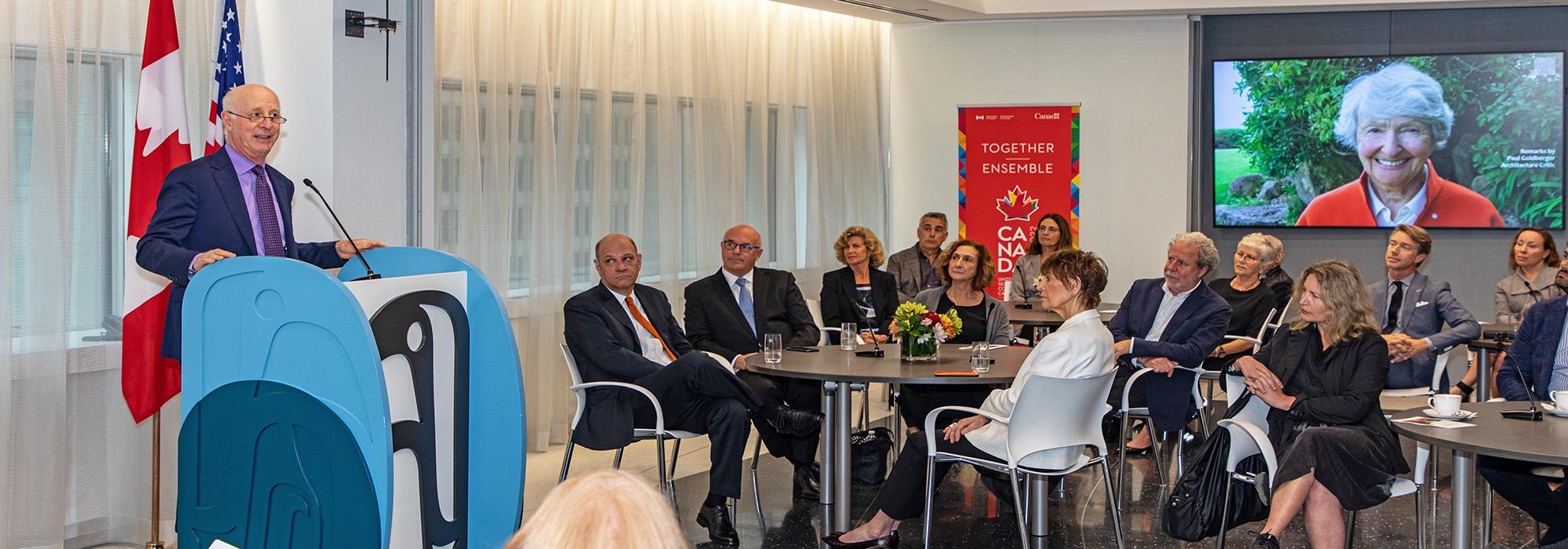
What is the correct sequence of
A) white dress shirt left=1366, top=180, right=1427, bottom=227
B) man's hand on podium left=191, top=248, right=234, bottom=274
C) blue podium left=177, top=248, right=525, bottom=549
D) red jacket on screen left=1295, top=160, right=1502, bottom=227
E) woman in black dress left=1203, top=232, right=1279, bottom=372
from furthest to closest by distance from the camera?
white dress shirt left=1366, top=180, right=1427, bottom=227 → red jacket on screen left=1295, top=160, right=1502, bottom=227 → woman in black dress left=1203, top=232, right=1279, bottom=372 → man's hand on podium left=191, top=248, right=234, bottom=274 → blue podium left=177, top=248, right=525, bottom=549

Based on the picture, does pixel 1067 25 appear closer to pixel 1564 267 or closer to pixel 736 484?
pixel 1564 267

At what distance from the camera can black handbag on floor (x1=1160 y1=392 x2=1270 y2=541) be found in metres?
4.45

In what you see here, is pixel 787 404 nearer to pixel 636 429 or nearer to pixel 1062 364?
pixel 636 429

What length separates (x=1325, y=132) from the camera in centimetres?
941

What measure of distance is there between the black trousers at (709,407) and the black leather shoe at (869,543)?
44 centimetres

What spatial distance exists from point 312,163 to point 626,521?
4509mm

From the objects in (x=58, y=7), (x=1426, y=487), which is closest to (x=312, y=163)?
(x=58, y=7)

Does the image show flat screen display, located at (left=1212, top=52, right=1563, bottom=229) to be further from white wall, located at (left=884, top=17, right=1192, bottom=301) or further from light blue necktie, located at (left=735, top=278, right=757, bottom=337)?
light blue necktie, located at (left=735, top=278, right=757, bottom=337)

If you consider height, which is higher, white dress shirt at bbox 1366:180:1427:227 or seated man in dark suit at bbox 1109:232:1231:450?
white dress shirt at bbox 1366:180:1427:227

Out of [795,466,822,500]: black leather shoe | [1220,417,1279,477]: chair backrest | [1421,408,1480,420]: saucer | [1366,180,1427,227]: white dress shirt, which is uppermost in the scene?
[1366,180,1427,227]: white dress shirt

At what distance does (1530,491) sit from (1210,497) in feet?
3.45

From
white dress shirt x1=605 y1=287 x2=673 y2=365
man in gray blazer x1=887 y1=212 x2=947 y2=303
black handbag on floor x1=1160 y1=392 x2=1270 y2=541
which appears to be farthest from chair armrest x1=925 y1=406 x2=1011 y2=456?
man in gray blazer x1=887 y1=212 x2=947 y2=303

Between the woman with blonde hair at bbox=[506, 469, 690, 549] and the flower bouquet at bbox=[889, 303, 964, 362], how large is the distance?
4033 mm

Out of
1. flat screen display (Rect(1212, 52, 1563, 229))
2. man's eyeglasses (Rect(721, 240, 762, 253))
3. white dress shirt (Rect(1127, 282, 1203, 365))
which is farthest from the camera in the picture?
flat screen display (Rect(1212, 52, 1563, 229))
